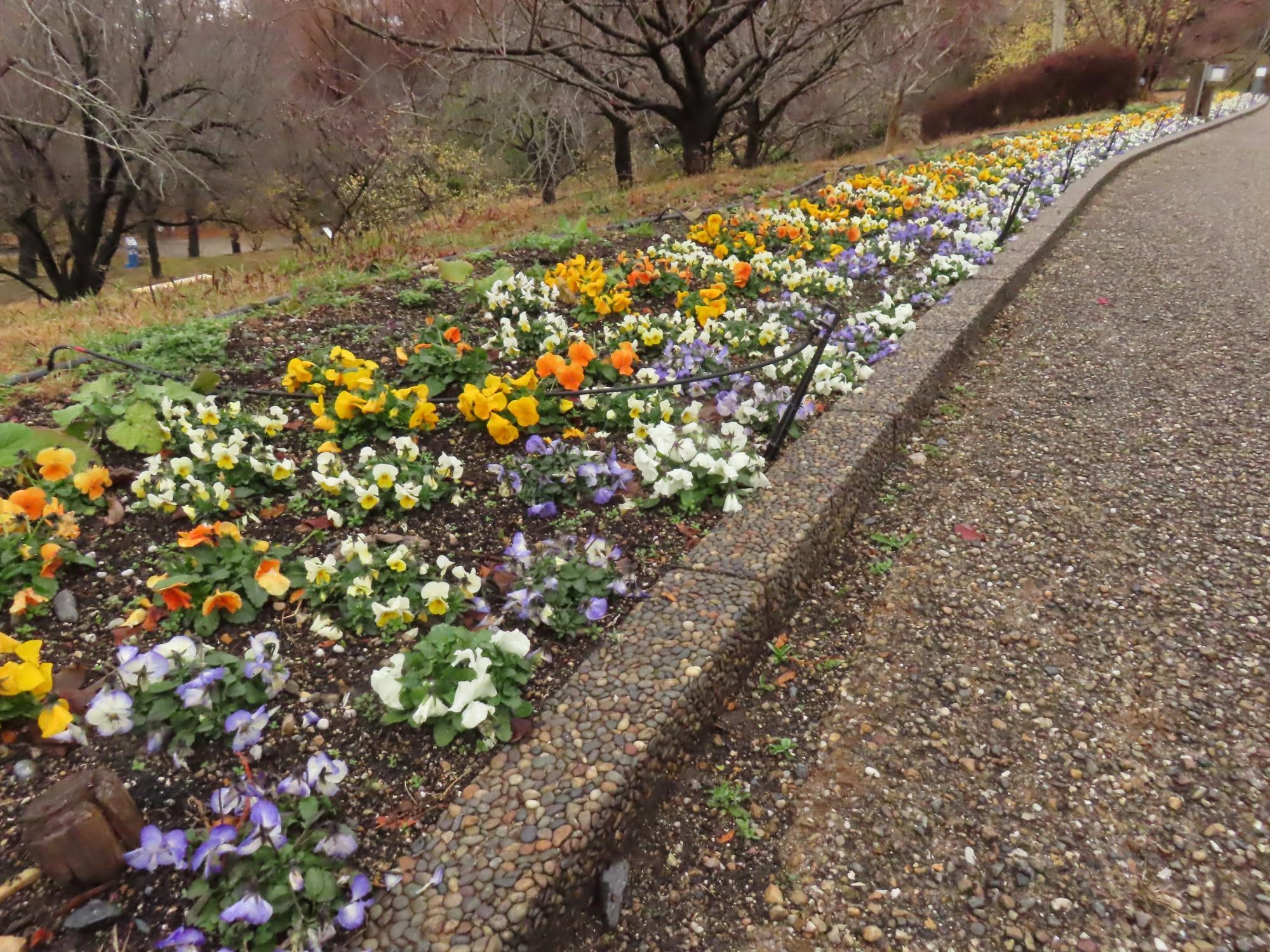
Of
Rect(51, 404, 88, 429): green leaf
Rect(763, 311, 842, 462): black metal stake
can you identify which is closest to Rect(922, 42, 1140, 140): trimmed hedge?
Rect(763, 311, 842, 462): black metal stake

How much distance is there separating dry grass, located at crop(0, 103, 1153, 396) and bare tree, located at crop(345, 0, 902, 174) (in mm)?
1080

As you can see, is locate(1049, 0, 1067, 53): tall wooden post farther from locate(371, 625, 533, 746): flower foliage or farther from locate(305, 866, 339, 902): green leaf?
locate(305, 866, 339, 902): green leaf

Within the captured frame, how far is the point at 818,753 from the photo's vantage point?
2113 millimetres

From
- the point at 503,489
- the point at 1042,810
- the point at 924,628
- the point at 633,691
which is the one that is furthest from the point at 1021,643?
the point at 503,489

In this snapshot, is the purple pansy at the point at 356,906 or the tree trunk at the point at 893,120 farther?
the tree trunk at the point at 893,120

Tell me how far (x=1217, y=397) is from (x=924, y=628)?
2.59 meters

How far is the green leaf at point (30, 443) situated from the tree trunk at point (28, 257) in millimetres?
17430

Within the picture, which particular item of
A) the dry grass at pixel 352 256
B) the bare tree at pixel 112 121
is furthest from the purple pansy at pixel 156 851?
the bare tree at pixel 112 121

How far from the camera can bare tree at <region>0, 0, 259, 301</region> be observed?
42.5 feet

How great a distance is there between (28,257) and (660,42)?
1575cm

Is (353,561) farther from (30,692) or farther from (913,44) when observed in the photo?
(913,44)

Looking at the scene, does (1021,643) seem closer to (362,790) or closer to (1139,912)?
(1139,912)

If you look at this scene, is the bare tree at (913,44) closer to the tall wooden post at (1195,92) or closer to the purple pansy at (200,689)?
the tall wooden post at (1195,92)

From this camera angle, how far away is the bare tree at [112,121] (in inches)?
510
